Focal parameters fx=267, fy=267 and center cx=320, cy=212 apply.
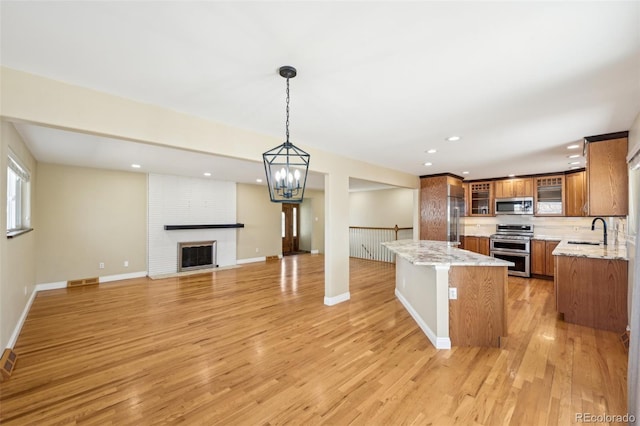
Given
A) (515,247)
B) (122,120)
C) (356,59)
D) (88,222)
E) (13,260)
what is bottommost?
(515,247)

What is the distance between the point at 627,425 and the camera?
5.74 ft

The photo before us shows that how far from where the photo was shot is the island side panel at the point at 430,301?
9.50 ft

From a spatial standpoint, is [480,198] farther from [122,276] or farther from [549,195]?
[122,276]

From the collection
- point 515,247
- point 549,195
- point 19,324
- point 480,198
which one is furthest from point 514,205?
point 19,324

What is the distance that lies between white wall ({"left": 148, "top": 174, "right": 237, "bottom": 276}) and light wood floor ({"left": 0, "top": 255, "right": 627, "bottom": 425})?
7.93ft

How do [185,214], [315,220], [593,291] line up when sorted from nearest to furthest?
[593,291], [185,214], [315,220]

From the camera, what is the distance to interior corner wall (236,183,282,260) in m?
8.11

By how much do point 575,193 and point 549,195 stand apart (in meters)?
0.45

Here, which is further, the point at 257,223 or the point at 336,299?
the point at 257,223

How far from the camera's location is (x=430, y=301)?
3.10 metres

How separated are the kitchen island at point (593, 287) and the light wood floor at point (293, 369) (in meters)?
0.20

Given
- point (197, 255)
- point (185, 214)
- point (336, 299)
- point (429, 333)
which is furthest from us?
point (197, 255)

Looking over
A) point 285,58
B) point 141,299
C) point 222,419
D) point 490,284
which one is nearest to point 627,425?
point 490,284

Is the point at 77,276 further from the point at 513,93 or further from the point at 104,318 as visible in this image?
the point at 513,93
